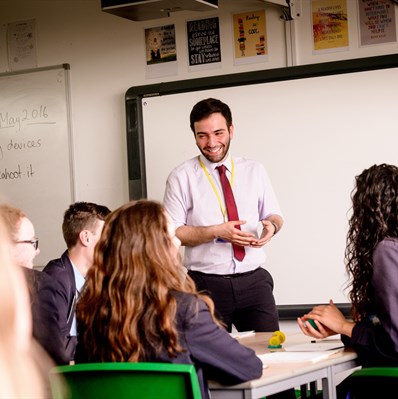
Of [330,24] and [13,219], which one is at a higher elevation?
[330,24]

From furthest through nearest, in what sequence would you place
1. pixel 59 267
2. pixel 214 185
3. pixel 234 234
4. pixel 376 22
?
pixel 376 22 → pixel 214 185 → pixel 234 234 → pixel 59 267

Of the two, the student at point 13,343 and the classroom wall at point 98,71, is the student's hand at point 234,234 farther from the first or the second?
the student at point 13,343

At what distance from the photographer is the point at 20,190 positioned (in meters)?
5.43

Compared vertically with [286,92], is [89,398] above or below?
below

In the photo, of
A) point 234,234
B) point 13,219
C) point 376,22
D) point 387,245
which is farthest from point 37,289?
point 376,22

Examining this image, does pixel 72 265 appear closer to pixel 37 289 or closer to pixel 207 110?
pixel 37 289

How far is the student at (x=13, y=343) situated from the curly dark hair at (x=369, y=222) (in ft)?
6.84

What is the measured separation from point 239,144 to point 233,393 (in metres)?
2.77

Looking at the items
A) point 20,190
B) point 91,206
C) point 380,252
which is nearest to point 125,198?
point 20,190

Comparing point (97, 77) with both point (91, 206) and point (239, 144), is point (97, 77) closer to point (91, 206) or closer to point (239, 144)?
point (239, 144)

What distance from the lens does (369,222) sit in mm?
2523

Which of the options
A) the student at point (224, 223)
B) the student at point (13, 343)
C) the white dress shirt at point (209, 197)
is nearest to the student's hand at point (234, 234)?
the student at point (224, 223)

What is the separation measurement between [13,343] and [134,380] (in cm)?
141

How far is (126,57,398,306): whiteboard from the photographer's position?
4.52 m
